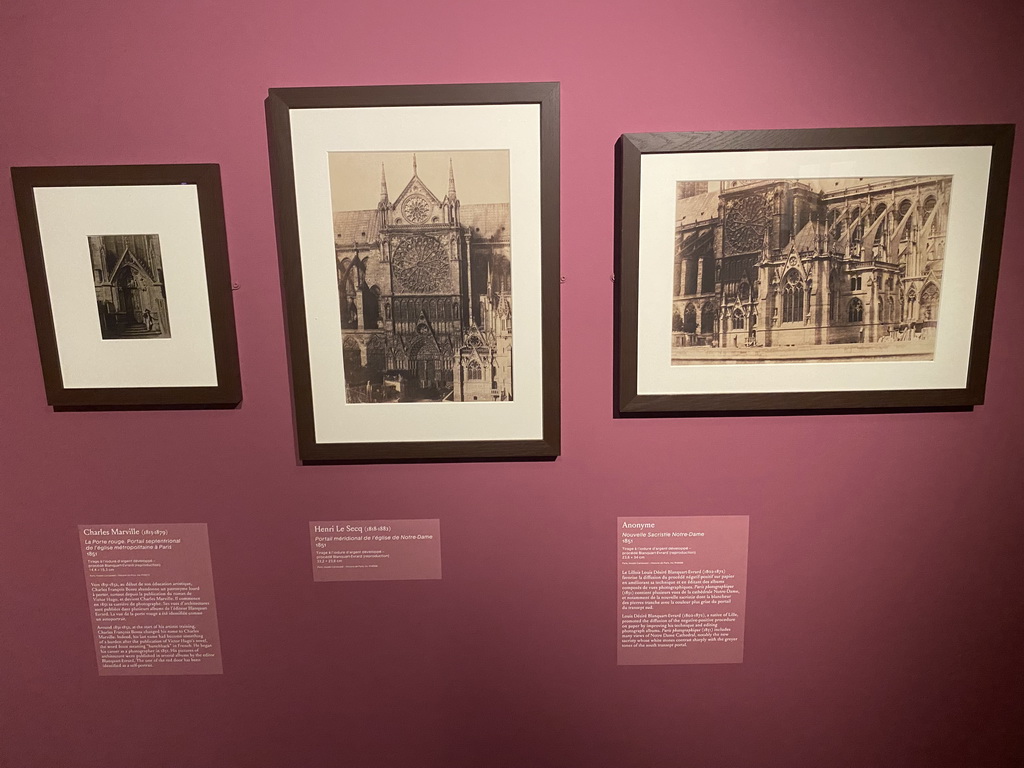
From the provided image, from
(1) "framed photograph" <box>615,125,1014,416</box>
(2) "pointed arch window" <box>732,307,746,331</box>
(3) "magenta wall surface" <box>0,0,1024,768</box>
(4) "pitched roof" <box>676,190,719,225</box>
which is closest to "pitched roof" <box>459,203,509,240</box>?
(3) "magenta wall surface" <box>0,0,1024,768</box>

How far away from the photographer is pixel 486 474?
1.18 metres

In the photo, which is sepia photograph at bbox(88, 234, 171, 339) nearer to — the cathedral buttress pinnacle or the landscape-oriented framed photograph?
the landscape-oriented framed photograph

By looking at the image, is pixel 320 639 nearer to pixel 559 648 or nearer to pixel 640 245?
pixel 559 648

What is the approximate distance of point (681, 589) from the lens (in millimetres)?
1236

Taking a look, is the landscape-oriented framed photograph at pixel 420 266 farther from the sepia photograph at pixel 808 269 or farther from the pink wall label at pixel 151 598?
the pink wall label at pixel 151 598

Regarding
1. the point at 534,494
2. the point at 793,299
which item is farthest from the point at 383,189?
the point at 793,299

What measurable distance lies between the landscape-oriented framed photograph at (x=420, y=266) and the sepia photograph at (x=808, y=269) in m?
0.29

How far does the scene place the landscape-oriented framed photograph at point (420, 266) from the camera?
1.03 metres

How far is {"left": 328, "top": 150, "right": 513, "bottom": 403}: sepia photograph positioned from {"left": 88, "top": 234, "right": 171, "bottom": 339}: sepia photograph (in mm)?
370

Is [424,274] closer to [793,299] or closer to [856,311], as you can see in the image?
[793,299]

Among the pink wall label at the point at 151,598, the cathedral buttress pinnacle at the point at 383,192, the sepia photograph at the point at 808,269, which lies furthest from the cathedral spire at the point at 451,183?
the pink wall label at the point at 151,598

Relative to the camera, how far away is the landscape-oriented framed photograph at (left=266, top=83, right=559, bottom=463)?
1026 mm

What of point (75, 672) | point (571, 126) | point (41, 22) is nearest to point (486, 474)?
point (571, 126)

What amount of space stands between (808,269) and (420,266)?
784 millimetres
